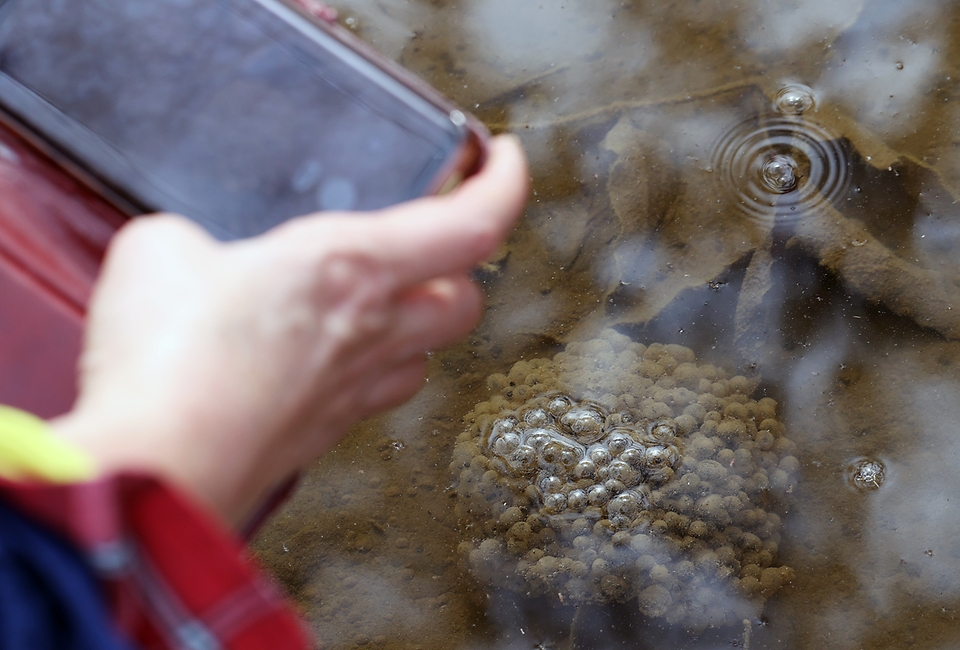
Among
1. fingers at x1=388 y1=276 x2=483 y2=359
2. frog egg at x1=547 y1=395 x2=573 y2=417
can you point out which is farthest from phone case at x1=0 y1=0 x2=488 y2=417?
frog egg at x1=547 y1=395 x2=573 y2=417

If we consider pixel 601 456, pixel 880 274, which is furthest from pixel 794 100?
pixel 601 456

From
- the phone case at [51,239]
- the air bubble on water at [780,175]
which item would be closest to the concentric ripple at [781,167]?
the air bubble on water at [780,175]

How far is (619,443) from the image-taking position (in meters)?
1.44

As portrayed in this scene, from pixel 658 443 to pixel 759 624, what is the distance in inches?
15.6

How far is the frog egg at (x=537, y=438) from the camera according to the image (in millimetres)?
1471

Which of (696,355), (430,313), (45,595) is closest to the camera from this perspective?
(45,595)

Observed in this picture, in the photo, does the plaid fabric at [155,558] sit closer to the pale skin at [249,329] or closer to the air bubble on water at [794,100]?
the pale skin at [249,329]

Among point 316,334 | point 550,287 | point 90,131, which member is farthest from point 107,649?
point 550,287

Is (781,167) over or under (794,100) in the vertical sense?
under

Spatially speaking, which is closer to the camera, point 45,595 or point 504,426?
point 45,595

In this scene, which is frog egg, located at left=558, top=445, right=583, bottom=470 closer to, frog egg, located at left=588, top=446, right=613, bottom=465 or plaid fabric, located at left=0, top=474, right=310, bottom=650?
frog egg, located at left=588, top=446, right=613, bottom=465

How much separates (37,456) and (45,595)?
92 mm

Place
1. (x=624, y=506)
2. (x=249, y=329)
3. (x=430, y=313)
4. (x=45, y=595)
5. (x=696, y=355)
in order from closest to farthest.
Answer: (x=45, y=595), (x=249, y=329), (x=430, y=313), (x=624, y=506), (x=696, y=355)

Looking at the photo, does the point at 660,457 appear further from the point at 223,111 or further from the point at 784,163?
the point at 223,111
